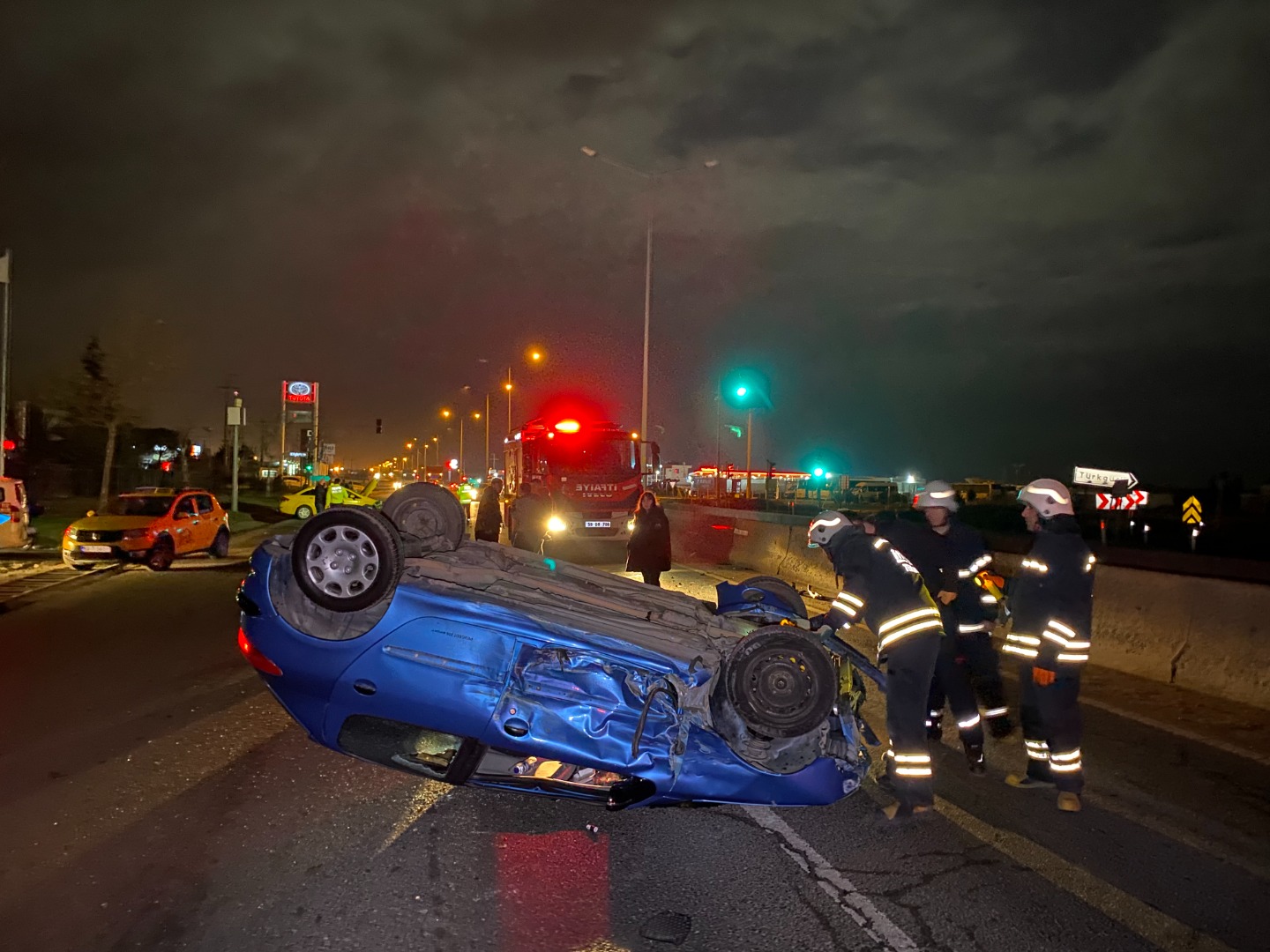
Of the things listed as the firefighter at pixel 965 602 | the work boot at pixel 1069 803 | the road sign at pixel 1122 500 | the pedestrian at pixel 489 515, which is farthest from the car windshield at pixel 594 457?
the work boot at pixel 1069 803

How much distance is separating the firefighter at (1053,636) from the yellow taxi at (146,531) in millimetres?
15824

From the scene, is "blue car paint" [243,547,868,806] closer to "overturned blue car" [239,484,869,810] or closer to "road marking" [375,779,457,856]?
"overturned blue car" [239,484,869,810]

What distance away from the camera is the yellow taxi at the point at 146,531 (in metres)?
16.6

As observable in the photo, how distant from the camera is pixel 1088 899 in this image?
4109mm

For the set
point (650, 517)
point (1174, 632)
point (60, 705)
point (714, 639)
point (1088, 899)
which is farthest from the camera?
point (650, 517)

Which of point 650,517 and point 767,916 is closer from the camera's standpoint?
point 767,916

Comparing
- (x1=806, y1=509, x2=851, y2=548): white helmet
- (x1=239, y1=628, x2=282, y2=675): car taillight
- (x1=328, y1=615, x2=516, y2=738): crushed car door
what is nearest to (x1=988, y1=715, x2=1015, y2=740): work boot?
(x1=806, y1=509, x2=851, y2=548): white helmet

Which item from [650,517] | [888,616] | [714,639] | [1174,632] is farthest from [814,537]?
[650,517]

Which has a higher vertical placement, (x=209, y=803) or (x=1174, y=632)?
(x=1174, y=632)

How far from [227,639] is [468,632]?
6.93 metres

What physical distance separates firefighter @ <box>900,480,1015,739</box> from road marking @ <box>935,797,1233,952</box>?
1.17 meters

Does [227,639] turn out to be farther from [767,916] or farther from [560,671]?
[767,916]

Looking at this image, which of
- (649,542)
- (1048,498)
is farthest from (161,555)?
(1048,498)

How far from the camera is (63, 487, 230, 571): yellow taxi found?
16609mm
